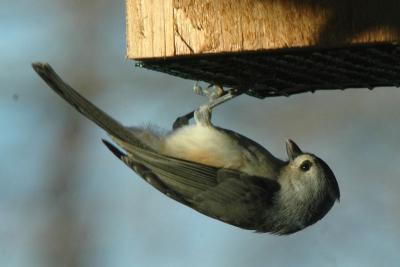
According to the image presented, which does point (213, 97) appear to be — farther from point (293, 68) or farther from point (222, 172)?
point (293, 68)

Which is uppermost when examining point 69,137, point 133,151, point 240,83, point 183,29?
point 183,29

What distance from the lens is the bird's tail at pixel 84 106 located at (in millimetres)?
4074

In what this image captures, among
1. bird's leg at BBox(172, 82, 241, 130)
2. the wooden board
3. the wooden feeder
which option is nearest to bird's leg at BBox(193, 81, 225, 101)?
bird's leg at BBox(172, 82, 241, 130)

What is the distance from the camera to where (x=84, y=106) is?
13.7 ft

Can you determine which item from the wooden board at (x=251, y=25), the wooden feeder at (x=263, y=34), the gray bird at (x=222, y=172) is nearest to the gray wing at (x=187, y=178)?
the gray bird at (x=222, y=172)

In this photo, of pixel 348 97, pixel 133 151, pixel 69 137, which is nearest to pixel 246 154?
pixel 133 151

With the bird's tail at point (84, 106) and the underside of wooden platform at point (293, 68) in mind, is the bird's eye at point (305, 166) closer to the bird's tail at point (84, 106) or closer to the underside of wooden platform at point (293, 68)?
the underside of wooden platform at point (293, 68)

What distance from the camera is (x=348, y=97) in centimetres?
719

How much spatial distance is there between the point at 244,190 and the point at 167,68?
778 millimetres

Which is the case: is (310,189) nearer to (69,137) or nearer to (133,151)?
(133,151)

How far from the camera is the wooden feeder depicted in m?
3.33

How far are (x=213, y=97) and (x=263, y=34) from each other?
3.22ft

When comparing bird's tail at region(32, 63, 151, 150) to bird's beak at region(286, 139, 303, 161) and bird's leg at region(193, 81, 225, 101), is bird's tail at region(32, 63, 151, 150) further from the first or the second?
bird's beak at region(286, 139, 303, 161)

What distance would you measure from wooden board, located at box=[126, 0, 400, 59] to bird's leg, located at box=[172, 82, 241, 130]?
0.74 meters
